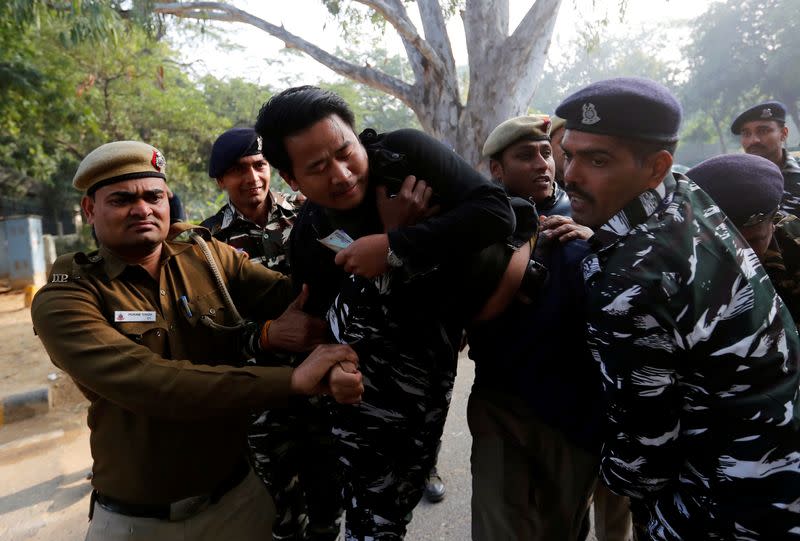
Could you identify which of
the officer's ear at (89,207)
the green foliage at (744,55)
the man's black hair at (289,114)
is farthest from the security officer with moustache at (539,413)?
the green foliage at (744,55)

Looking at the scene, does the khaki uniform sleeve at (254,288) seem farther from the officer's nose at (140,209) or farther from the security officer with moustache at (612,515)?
the security officer with moustache at (612,515)

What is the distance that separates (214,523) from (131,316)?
77cm

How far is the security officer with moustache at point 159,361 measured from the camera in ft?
4.58

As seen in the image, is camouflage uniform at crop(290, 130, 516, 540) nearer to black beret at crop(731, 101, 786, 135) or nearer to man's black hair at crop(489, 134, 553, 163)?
man's black hair at crop(489, 134, 553, 163)

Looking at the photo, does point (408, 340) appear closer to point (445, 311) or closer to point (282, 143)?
point (445, 311)

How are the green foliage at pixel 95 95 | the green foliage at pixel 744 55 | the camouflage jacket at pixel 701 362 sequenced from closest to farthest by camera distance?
the camouflage jacket at pixel 701 362
the green foliage at pixel 95 95
the green foliage at pixel 744 55

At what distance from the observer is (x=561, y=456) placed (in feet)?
5.50

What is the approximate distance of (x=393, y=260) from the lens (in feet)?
4.31

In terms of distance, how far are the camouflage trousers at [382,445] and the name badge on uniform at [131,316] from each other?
0.70 metres

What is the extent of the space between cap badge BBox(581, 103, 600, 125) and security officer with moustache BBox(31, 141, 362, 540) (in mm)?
911

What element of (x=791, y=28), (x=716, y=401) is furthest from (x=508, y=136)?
(x=791, y=28)

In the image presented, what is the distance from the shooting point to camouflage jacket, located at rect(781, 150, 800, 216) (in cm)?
258

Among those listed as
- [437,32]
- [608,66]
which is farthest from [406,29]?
[608,66]

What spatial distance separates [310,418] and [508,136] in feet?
5.17
